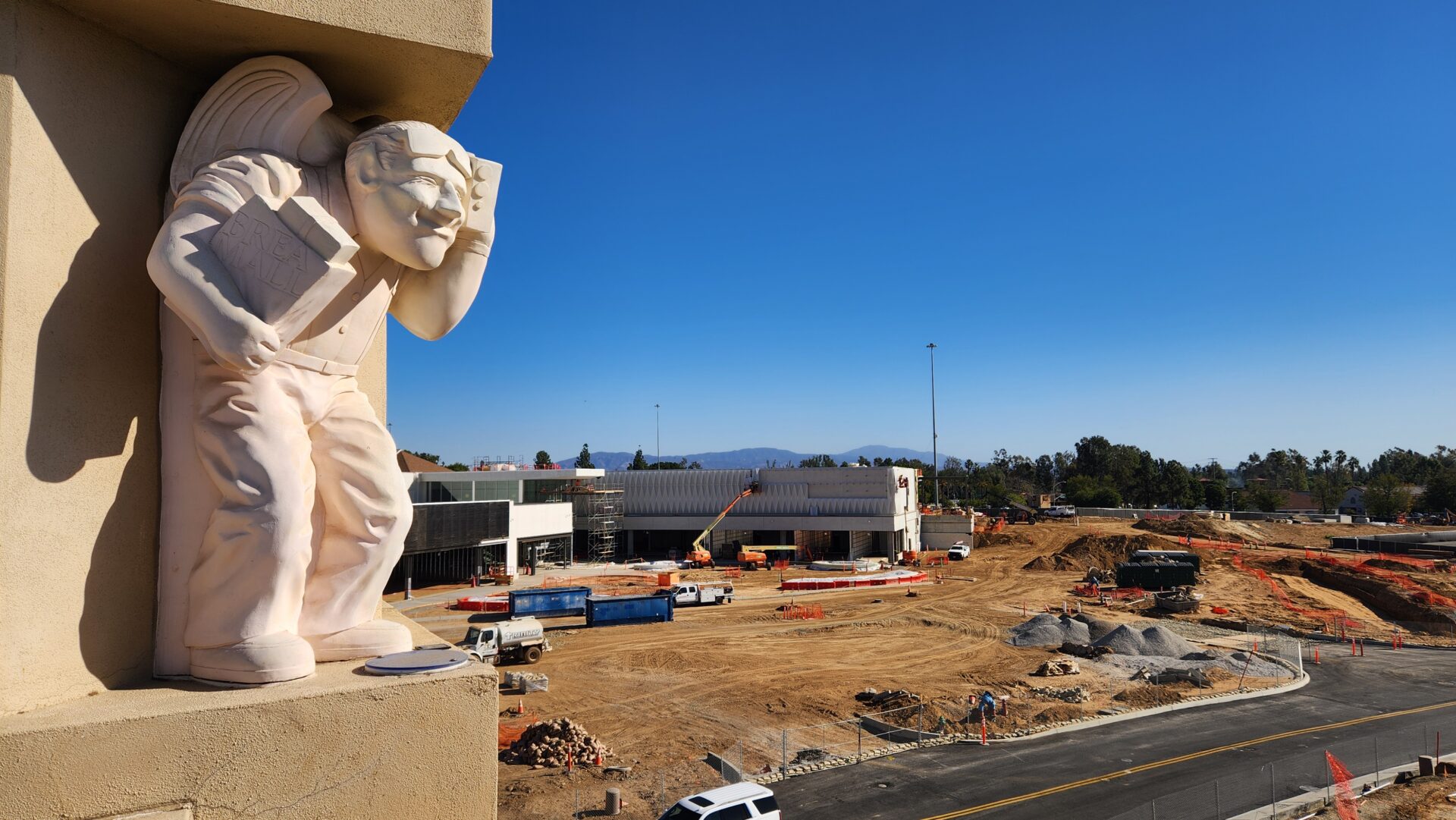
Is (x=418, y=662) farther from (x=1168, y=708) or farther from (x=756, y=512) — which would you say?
(x=756, y=512)

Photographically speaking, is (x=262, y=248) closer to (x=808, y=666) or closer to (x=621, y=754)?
(x=621, y=754)

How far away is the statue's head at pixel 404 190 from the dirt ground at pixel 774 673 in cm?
1227

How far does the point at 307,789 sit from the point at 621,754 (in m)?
14.3

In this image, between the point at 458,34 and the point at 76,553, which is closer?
the point at 76,553

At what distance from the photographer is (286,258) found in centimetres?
483

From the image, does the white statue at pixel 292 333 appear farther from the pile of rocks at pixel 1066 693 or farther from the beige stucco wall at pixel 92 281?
the pile of rocks at pixel 1066 693

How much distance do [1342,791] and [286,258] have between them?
2034 centimetres

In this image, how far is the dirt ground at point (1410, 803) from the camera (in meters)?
14.7

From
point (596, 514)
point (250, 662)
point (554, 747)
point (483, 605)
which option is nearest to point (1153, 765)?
point (554, 747)

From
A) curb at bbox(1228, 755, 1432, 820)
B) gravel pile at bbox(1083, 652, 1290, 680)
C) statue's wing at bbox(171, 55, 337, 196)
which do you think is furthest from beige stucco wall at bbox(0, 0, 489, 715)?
gravel pile at bbox(1083, 652, 1290, 680)

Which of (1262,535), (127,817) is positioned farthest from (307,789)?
(1262,535)

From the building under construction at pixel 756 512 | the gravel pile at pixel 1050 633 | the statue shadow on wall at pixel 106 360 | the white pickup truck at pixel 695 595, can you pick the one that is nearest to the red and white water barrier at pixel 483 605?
the white pickup truck at pixel 695 595

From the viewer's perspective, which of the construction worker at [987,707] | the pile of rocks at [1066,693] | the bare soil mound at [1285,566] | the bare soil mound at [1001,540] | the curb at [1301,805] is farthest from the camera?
the bare soil mound at [1001,540]

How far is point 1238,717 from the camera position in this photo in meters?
21.2
